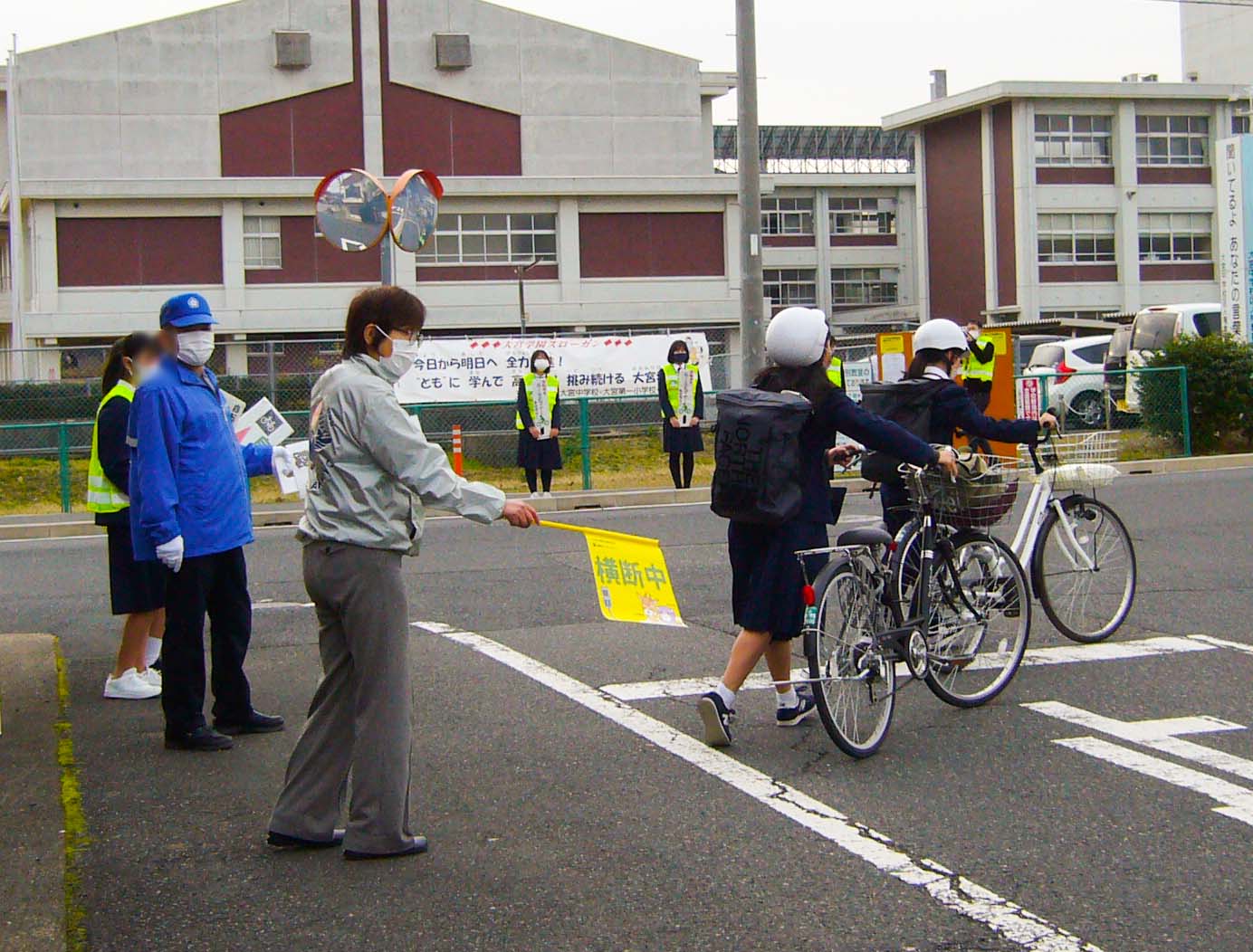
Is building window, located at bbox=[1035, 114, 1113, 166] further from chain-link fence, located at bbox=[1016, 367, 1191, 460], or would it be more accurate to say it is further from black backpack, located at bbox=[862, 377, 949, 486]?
black backpack, located at bbox=[862, 377, 949, 486]

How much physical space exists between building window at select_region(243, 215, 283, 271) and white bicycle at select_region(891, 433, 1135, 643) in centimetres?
4474

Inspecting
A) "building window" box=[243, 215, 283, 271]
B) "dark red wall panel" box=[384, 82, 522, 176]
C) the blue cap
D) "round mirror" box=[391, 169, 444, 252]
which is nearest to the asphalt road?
the blue cap

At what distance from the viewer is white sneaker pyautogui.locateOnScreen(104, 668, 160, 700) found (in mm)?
7695

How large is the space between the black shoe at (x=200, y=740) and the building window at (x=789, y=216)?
232 feet

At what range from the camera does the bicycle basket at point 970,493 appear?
673 centimetres

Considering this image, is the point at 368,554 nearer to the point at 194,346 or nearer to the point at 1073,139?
the point at 194,346

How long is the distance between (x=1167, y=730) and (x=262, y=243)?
4682 cm

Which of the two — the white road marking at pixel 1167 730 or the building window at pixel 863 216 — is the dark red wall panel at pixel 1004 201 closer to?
the building window at pixel 863 216

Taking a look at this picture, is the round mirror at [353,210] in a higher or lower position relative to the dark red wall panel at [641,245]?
lower

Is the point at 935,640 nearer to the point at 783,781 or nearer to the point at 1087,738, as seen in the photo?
the point at 1087,738

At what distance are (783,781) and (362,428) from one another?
214 cm

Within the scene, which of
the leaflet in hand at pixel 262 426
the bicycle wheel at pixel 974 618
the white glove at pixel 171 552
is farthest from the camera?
the leaflet in hand at pixel 262 426

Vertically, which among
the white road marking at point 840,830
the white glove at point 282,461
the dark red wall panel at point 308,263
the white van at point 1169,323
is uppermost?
the dark red wall panel at point 308,263

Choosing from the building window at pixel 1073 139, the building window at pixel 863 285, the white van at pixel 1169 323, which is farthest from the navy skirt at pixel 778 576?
the building window at pixel 863 285
